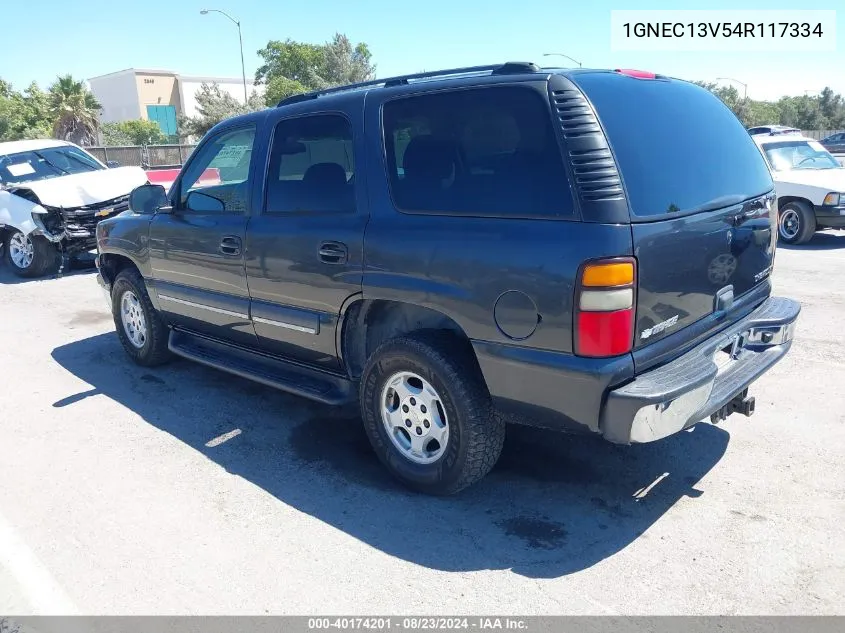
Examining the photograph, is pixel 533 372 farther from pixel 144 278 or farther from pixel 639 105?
pixel 144 278

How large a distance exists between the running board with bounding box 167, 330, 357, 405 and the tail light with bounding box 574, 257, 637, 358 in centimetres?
168

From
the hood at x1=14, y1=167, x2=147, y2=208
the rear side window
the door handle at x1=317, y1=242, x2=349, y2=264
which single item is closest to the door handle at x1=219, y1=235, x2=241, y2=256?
the door handle at x1=317, y1=242, x2=349, y2=264

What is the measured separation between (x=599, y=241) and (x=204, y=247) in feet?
9.55

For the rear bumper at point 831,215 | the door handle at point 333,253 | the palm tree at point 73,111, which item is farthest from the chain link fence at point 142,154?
the door handle at point 333,253

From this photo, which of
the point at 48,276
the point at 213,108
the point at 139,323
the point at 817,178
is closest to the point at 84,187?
the point at 48,276

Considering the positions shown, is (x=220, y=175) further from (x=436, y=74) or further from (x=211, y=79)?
(x=211, y=79)

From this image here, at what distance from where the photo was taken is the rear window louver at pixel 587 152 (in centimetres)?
282

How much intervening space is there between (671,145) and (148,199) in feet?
12.4

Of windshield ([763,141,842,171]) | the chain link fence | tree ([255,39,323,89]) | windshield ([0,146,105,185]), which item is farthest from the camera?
tree ([255,39,323,89])

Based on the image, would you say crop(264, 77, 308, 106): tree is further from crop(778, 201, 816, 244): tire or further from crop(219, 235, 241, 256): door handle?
crop(219, 235, 241, 256): door handle

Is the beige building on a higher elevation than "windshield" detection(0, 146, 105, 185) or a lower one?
higher

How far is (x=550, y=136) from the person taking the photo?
2947 mm

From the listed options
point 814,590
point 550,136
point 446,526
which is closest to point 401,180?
point 550,136

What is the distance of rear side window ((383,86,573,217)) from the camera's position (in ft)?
9.72
